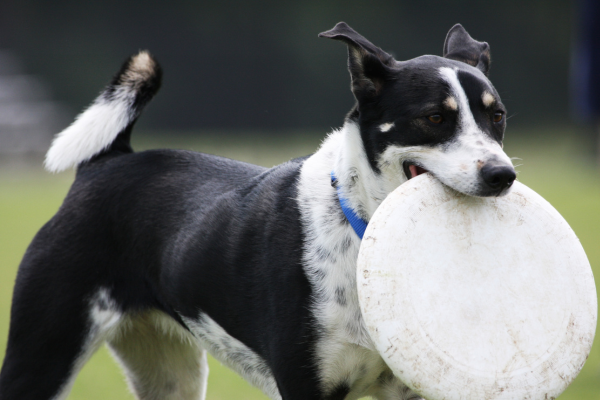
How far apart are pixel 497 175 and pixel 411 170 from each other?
36 cm

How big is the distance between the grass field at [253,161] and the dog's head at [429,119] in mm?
2113

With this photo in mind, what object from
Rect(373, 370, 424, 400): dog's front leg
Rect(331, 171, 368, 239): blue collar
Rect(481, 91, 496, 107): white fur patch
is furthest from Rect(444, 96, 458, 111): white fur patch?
Rect(373, 370, 424, 400): dog's front leg

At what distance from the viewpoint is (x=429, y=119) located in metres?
2.59

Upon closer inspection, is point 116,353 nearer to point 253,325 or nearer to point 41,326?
point 41,326

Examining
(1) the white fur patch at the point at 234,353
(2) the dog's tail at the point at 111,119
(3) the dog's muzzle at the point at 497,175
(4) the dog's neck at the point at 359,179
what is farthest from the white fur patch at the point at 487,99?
(2) the dog's tail at the point at 111,119

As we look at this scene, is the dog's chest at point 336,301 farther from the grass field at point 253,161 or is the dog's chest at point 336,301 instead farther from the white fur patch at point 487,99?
the grass field at point 253,161

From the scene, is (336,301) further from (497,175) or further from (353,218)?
(497,175)

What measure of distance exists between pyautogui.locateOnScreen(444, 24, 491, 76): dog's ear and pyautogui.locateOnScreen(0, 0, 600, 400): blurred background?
45.9ft

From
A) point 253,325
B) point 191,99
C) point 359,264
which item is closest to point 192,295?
point 253,325

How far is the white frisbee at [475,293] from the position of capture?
245 centimetres

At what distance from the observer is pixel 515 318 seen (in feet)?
8.44

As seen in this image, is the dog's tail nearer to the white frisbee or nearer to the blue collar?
the blue collar

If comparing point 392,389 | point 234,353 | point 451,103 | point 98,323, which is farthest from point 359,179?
point 98,323

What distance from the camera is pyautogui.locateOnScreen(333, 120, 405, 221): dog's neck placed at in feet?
8.94
